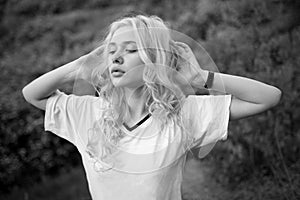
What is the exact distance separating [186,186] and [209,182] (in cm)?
21

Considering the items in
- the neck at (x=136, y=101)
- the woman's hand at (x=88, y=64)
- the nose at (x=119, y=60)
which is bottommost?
the neck at (x=136, y=101)

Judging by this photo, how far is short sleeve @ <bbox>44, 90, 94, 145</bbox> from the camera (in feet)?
5.48

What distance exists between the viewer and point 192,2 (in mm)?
6871

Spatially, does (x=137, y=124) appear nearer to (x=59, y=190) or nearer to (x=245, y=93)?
(x=245, y=93)

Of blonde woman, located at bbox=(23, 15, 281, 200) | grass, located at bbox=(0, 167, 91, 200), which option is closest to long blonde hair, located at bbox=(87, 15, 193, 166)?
blonde woman, located at bbox=(23, 15, 281, 200)

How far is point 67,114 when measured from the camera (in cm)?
169

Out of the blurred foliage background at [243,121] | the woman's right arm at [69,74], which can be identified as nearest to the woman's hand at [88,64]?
the woman's right arm at [69,74]

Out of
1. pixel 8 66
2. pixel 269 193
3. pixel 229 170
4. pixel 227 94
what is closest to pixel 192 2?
pixel 8 66

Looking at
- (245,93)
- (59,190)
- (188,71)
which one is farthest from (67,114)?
(59,190)

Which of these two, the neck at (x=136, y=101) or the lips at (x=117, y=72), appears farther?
the neck at (x=136, y=101)

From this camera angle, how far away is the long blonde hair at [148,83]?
1.52 metres

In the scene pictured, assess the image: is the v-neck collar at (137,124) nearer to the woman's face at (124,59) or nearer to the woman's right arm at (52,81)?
the woman's face at (124,59)

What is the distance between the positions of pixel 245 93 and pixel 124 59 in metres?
0.44

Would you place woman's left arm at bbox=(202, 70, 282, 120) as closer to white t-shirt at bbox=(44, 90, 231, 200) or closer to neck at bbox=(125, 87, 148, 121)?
white t-shirt at bbox=(44, 90, 231, 200)
